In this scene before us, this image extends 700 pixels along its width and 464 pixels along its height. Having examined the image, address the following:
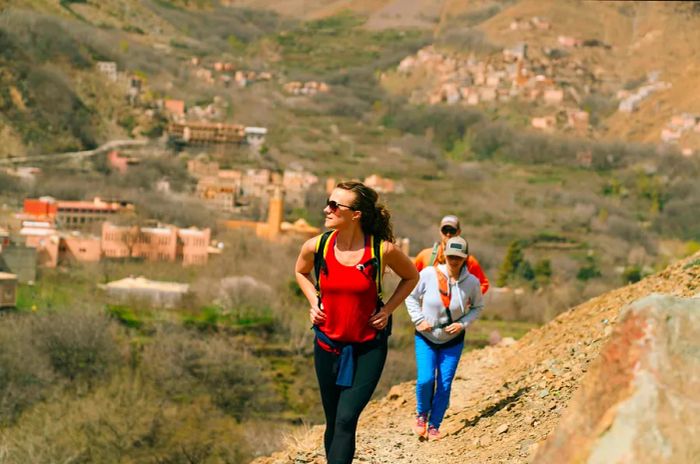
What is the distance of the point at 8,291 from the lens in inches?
1467

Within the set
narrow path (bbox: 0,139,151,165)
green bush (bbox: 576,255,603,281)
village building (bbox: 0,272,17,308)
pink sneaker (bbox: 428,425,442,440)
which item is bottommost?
green bush (bbox: 576,255,603,281)

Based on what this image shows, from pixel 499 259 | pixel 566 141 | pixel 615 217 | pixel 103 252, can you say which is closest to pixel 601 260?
pixel 499 259

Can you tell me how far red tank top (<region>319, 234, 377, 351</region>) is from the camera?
402cm

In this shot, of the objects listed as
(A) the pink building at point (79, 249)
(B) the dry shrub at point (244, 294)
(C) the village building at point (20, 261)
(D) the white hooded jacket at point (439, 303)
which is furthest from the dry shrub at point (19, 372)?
(A) the pink building at point (79, 249)

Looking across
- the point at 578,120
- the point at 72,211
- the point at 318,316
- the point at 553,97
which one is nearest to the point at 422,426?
the point at 318,316

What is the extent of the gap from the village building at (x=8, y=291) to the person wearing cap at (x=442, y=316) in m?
31.8

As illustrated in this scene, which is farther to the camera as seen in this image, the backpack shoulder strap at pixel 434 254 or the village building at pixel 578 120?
the village building at pixel 578 120

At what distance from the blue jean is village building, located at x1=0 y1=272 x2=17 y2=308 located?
3175cm

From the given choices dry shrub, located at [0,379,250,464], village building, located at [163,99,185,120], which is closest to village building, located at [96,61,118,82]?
village building, located at [163,99,185,120]

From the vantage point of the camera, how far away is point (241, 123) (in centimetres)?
8525

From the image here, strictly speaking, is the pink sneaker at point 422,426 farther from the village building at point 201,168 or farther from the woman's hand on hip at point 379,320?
the village building at point 201,168

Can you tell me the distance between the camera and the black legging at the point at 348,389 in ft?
13.4

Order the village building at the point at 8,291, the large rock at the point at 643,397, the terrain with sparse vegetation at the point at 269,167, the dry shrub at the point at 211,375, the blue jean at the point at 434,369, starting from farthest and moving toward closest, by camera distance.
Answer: the village building at the point at 8,291 → the dry shrub at the point at 211,375 → the terrain with sparse vegetation at the point at 269,167 → the blue jean at the point at 434,369 → the large rock at the point at 643,397

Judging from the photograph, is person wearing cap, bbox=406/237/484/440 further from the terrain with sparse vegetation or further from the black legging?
the terrain with sparse vegetation
